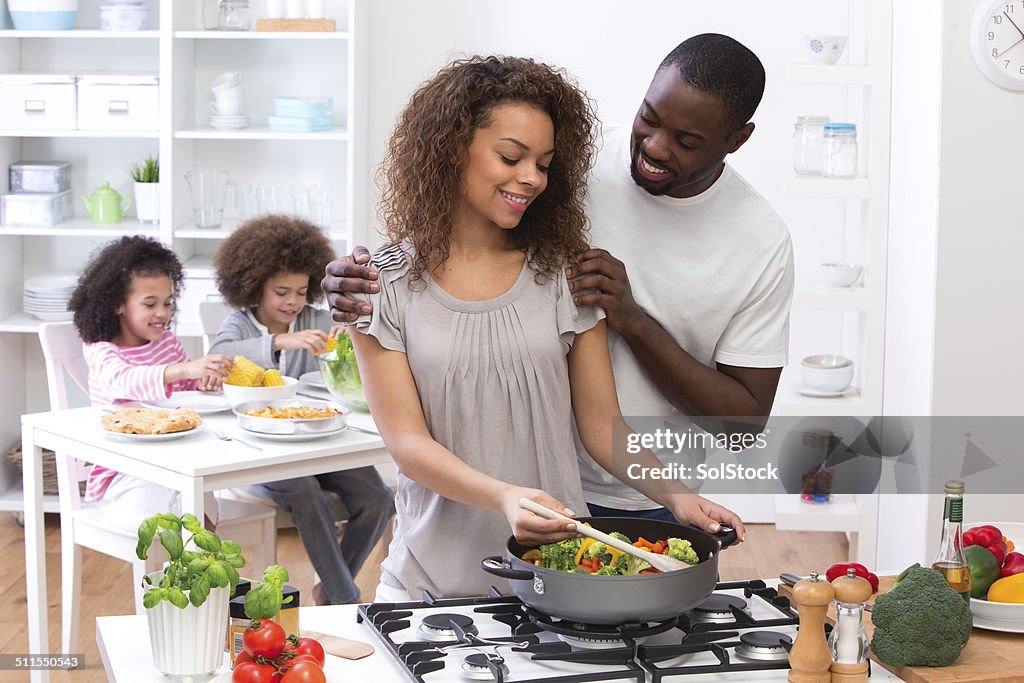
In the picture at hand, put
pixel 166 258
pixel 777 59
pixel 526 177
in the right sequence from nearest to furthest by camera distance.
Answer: pixel 526 177 < pixel 166 258 < pixel 777 59

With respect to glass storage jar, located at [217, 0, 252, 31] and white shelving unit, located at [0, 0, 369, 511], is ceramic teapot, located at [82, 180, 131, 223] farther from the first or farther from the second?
glass storage jar, located at [217, 0, 252, 31]

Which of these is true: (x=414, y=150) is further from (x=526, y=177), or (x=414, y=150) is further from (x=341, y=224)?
(x=341, y=224)

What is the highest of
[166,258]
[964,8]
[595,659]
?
[964,8]

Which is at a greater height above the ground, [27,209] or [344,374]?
[27,209]

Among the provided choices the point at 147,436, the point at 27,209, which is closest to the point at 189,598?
the point at 147,436

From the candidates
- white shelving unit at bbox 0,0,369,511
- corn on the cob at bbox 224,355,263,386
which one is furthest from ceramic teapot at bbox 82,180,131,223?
corn on the cob at bbox 224,355,263,386

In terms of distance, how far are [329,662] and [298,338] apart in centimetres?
202

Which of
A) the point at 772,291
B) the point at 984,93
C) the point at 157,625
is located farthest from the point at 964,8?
the point at 157,625

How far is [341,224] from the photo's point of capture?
4672 millimetres

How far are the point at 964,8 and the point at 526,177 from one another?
2014 millimetres

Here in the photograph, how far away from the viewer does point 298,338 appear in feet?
11.5

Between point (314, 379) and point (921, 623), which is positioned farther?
point (314, 379)

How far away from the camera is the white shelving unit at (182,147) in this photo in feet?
14.4

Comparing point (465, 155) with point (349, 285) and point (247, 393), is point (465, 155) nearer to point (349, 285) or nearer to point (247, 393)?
point (349, 285)
